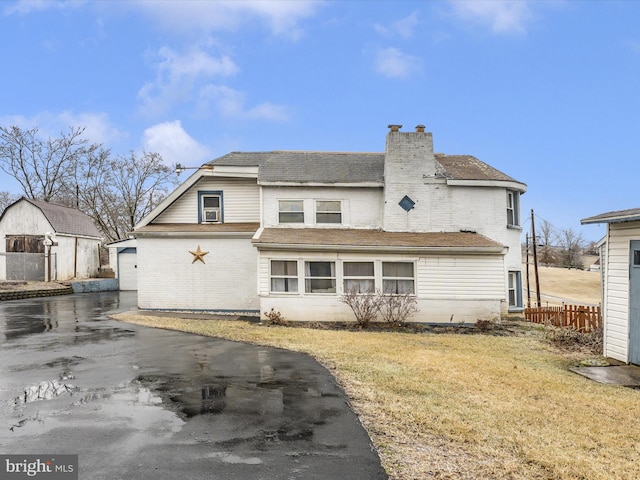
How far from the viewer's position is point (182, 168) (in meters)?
20.4

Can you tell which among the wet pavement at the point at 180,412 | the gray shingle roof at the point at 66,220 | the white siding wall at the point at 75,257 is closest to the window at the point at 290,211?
the wet pavement at the point at 180,412

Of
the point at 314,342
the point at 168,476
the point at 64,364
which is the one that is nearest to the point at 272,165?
the point at 314,342

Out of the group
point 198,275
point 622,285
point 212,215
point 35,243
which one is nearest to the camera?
point 622,285

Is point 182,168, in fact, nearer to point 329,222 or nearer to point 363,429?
point 329,222

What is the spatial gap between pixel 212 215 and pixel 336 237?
6020 millimetres

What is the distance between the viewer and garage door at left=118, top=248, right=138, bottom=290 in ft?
102

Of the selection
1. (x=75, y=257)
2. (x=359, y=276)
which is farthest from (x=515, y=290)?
(x=75, y=257)

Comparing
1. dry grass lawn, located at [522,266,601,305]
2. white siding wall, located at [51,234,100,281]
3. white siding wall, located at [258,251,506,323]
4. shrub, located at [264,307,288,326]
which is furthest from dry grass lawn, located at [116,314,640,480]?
dry grass lawn, located at [522,266,601,305]

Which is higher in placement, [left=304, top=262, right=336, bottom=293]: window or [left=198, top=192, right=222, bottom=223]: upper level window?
[left=198, top=192, right=222, bottom=223]: upper level window

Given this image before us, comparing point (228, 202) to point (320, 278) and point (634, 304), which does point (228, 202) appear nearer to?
point (320, 278)

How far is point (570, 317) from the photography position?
1712 cm

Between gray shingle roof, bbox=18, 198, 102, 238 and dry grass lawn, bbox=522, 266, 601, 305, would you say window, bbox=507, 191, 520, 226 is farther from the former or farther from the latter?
gray shingle roof, bbox=18, 198, 102, 238

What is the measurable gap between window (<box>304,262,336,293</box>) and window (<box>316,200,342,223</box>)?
2710 millimetres

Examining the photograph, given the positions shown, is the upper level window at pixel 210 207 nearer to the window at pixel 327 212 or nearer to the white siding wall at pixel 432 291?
the white siding wall at pixel 432 291
